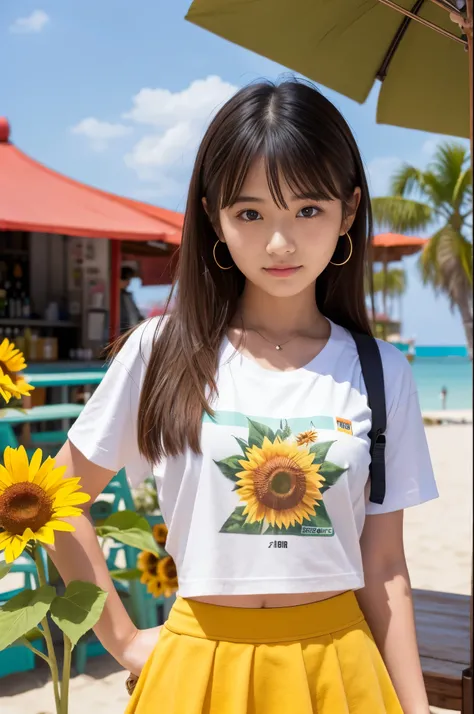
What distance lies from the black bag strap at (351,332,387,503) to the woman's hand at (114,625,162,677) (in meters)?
0.39

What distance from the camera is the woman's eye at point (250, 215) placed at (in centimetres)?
118

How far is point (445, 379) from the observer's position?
200 ft

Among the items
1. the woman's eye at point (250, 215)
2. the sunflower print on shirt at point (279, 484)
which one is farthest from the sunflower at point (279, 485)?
the woman's eye at point (250, 215)

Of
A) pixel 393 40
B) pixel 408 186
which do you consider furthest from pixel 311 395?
pixel 408 186

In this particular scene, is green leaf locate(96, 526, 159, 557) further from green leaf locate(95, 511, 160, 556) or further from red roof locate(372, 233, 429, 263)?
red roof locate(372, 233, 429, 263)

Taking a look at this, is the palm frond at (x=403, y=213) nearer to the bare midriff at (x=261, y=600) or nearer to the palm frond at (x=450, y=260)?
the palm frond at (x=450, y=260)

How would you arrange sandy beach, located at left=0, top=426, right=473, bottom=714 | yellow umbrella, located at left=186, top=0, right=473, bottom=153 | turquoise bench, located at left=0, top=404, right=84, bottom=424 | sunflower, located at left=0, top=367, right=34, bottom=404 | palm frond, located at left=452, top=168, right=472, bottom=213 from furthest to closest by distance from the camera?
1. palm frond, located at left=452, top=168, right=472, bottom=213
2. turquoise bench, located at left=0, top=404, right=84, bottom=424
3. sandy beach, located at left=0, top=426, right=473, bottom=714
4. yellow umbrella, located at left=186, top=0, right=473, bottom=153
5. sunflower, located at left=0, top=367, right=34, bottom=404

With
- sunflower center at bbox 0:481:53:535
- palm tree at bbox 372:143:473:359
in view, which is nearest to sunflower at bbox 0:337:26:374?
sunflower center at bbox 0:481:53:535

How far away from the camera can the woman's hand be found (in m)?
1.17

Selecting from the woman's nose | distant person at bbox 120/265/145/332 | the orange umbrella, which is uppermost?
the orange umbrella

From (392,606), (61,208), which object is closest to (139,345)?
(392,606)

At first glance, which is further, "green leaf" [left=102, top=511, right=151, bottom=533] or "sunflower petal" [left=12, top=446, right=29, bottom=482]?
"green leaf" [left=102, top=511, right=151, bottom=533]

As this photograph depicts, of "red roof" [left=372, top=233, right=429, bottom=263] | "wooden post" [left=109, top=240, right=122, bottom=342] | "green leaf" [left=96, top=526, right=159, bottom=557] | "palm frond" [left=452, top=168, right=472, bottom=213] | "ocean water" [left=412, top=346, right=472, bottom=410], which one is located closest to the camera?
"green leaf" [left=96, top=526, right=159, bottom=557]

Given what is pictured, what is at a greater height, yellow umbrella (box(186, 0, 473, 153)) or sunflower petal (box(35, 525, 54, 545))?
yellow umbrella (box(186, 0, 473, 153))
